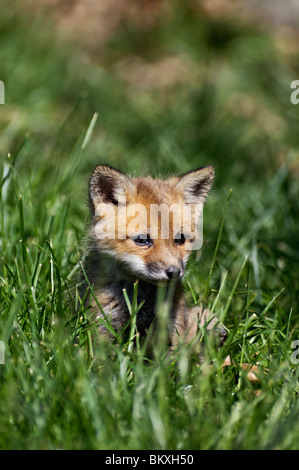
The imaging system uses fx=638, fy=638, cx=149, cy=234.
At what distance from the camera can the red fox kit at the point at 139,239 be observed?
3.72 m

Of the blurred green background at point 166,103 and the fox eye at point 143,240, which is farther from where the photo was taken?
the blurred green background at point 166,103

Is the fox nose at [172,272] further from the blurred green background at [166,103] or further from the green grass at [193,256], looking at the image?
the blurred green background at [166,103]

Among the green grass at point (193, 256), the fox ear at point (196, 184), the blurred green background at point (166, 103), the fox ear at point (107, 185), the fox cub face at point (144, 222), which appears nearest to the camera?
the green grass at point (193, 256)

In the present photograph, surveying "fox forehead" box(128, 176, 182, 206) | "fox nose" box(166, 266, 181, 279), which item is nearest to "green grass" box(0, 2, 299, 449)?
"fox nose" box(166, 266, 181, 279)

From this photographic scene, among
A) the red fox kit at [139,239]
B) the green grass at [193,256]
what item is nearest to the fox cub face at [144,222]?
the red fox kit at [139,239]

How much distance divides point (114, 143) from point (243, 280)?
2.91 metres

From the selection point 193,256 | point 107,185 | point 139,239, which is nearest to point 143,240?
point 139,239

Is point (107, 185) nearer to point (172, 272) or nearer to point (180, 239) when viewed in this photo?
point (180, 239)

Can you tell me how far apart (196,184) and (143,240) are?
1.88ft

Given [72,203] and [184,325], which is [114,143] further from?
[184,325]

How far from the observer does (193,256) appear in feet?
14.7

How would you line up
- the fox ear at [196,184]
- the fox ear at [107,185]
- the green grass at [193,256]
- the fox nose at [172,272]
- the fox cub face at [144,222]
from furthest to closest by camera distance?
the fox ear at [196,184]
the fox ear at [107,185]
the fox cub face at [144,222]
the fox nose at [172,272]
the green grass at [193,256]

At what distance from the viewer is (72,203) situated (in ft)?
18.2
